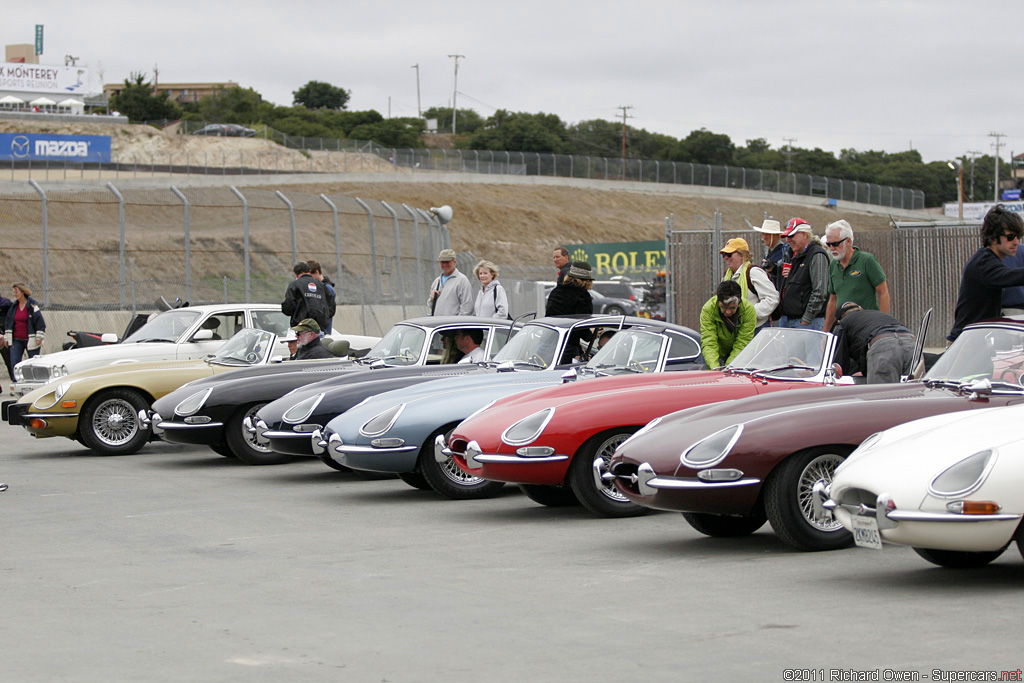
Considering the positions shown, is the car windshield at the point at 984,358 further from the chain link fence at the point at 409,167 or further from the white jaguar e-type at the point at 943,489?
the chain link fence at the point at 409,167

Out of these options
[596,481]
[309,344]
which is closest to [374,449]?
[596,481]

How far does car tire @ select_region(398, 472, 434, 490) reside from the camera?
9516 millimetres

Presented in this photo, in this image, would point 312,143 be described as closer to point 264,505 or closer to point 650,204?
point 650,204

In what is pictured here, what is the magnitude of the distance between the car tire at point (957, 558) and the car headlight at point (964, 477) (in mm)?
706

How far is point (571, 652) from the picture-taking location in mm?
4648

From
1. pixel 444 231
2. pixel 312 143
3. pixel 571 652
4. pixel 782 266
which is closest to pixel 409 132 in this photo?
pixel 312 143

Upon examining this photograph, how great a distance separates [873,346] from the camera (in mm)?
8438

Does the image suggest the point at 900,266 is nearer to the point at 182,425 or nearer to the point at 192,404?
the point at 192,404

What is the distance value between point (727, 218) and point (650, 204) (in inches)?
234

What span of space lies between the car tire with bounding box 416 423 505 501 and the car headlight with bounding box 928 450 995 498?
4.30 metres

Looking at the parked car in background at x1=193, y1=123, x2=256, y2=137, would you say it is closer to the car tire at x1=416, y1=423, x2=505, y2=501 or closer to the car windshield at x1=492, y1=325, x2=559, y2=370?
the car windshield at x1=492, y1=325, x2=559, y2=370

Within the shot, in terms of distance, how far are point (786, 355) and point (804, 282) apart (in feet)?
9.15

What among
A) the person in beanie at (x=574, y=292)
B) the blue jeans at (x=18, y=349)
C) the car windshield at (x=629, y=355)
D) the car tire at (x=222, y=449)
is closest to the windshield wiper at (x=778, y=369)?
the car windshield at (x=629, y=355)

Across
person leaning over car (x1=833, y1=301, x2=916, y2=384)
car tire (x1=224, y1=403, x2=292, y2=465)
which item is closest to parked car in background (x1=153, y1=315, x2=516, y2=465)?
car tire (x1=224, y1=403, x2=292, y2=465)
